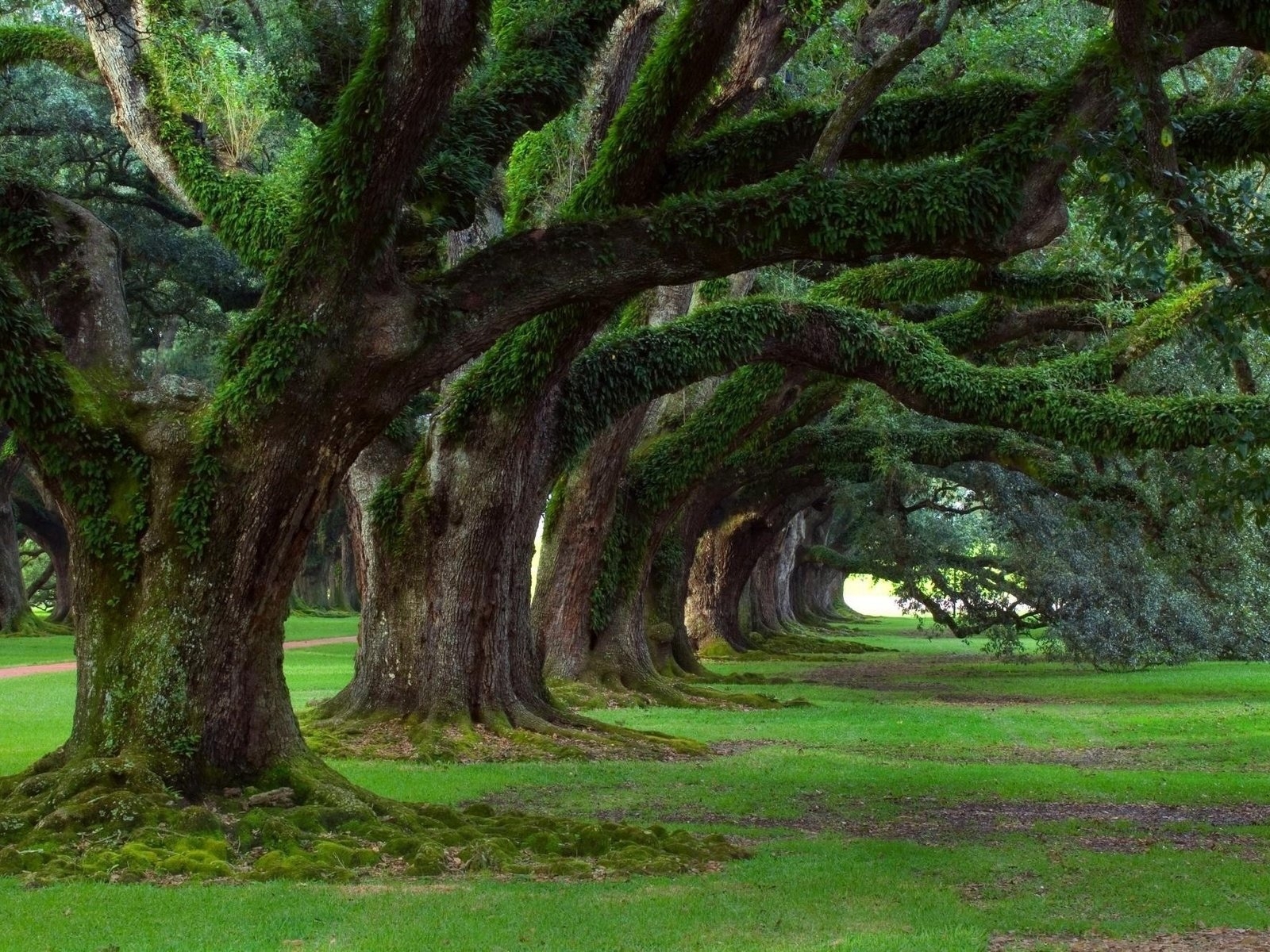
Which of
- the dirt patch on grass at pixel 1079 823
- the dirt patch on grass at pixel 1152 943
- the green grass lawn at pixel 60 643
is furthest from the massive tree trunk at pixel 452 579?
the green grass lawn at pixel 60 643

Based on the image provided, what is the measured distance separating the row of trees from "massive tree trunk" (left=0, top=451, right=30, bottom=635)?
20526mm

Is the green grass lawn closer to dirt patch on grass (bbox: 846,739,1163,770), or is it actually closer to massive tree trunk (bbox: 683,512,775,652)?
massive tree trunk (bbox: 683,512,775,652)

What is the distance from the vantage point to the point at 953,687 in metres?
26.8

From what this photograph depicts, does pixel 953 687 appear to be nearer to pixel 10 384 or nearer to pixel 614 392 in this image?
pixel 614 392

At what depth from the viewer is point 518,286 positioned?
9844 mm

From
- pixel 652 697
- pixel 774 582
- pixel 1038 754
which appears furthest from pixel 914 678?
pixel 774 582

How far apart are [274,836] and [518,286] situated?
3852mm

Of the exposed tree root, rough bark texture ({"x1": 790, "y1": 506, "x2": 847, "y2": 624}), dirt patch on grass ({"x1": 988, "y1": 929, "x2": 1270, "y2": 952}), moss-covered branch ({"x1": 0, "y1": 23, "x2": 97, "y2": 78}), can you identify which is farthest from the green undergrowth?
rough bark texture ({"x1": 790, "y1": 506, "x2": 847, "y2": 624})

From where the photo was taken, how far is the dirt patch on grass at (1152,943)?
6668 mm

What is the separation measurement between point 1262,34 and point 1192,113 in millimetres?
1838

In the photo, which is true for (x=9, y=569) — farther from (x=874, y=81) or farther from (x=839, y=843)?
(x=874, y=81)

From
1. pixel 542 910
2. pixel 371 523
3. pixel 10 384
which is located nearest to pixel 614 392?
pixel 371 523

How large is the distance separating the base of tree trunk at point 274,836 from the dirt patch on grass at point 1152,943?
2.37 metres

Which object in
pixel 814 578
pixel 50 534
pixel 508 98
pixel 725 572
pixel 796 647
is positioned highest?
pixel 508 98
